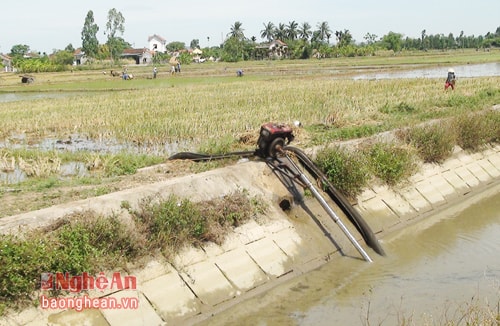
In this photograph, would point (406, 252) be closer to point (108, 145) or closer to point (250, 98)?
point (108, 145)

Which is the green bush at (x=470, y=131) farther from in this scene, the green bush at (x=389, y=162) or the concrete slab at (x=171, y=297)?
the concrete slab at (x=171, y=297)

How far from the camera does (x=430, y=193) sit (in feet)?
34.3

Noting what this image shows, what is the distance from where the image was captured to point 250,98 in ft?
69.1

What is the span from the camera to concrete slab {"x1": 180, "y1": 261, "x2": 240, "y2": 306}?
6.11 m

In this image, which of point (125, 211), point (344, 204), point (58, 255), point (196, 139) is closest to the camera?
point (58, 255)

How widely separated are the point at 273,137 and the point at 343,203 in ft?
4.89

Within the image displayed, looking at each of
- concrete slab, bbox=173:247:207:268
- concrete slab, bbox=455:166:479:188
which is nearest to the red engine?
concrete slab, bbox=173:247:207:268

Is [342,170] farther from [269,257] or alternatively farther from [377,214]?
[269,257]

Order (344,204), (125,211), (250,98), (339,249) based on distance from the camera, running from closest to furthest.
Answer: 1. (125,211)
2. (339,249)
3. (344,204)
4. (250,98)

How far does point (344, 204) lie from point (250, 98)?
13.0m

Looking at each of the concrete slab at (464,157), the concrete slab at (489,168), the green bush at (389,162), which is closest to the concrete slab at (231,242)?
the green bush at (389,162)

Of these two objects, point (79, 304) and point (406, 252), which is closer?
point (79, 304)

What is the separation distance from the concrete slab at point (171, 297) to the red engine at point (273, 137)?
293 centimetres

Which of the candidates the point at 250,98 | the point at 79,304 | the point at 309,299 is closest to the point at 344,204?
the point at 309,299
